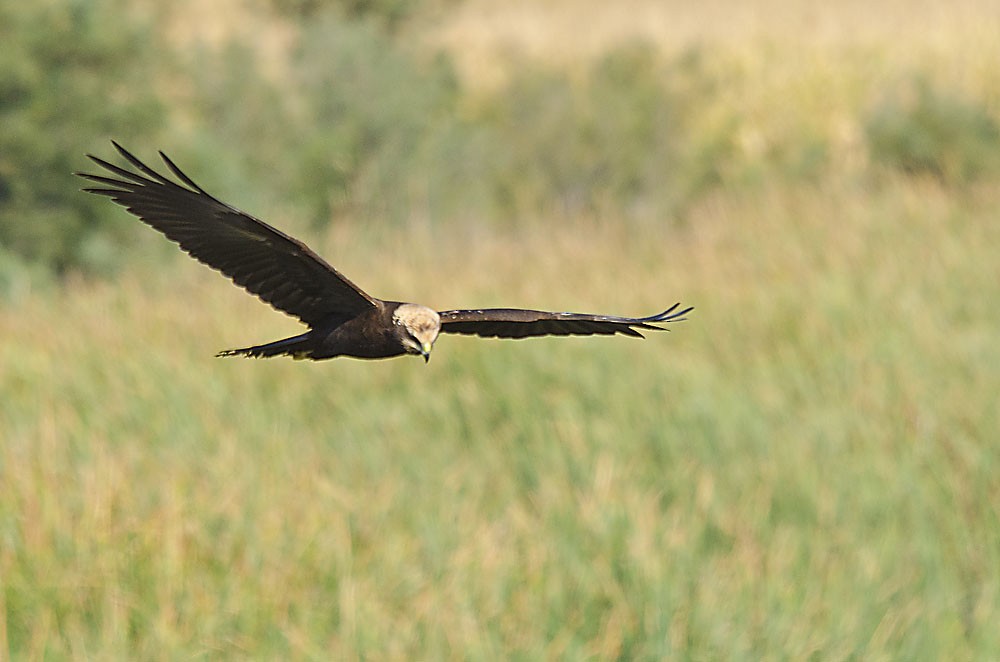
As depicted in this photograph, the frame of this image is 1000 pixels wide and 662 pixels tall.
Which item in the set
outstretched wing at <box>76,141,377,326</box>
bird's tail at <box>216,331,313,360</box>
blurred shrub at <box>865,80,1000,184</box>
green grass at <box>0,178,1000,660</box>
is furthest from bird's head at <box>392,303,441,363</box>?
blurred shrub at <box>865,80,1000,184</box>

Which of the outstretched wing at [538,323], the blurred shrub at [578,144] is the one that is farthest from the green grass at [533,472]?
the blurred shrub at [578,144]

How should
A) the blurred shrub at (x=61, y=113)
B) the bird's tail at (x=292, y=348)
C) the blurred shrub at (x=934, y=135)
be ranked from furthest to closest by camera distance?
the blurred shrub at (x=934, y=135), the blurred shrub at (x=61, y=113), the bird's tail at (x=292, y=348)

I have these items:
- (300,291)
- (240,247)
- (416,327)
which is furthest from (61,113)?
(416,327)

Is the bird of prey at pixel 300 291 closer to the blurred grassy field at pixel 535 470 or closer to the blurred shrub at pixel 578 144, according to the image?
the blurred grassy field at pixel 535 470

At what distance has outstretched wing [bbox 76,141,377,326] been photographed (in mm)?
2971

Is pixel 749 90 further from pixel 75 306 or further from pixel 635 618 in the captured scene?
pixel 635 618

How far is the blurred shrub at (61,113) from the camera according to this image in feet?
43.4

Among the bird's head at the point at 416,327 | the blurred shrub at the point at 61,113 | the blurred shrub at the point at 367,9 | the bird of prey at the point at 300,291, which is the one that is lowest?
the bird's head at the point at 416,327

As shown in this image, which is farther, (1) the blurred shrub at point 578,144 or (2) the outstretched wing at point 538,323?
(1) the blurred shrub at point 578,144

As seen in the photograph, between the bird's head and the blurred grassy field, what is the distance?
9.23 ft

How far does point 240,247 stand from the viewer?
10.6 ft

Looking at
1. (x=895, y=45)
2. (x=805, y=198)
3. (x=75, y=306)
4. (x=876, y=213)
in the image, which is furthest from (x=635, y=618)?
(x=895, y=45)

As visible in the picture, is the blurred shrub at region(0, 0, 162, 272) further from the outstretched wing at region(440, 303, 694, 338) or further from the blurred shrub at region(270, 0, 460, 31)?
the blurred shrub at region(270, 0, 460, 31)

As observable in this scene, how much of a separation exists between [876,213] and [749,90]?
499 inches
